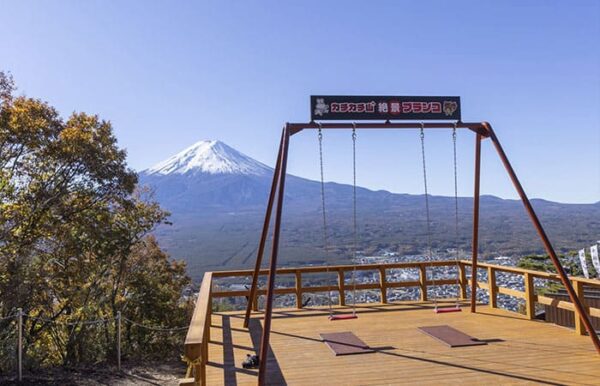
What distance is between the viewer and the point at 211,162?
591 ft

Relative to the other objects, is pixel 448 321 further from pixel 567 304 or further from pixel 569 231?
pixel 569 231

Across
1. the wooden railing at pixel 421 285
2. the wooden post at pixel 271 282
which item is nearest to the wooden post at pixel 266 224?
the wooden post at pixel 271 282

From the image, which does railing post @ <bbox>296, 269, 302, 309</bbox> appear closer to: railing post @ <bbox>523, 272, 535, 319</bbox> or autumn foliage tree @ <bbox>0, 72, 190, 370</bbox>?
railing post @ <bbox>523, 272, 535, 319</bbox>

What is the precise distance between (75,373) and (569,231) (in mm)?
73670

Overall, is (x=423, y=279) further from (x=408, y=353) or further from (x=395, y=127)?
(x=395, y=127)

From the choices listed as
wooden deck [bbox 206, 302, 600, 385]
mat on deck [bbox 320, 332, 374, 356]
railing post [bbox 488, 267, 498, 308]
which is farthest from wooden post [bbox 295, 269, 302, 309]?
railing post [bbox 488, 267, 498, 308]

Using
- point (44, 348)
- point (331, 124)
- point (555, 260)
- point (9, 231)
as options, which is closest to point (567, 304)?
point (555, 260)

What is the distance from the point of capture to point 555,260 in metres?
5.88

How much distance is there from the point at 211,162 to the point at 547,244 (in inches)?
7025

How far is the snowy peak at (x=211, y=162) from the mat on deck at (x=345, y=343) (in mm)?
152716

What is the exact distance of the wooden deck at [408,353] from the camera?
4.96 meters

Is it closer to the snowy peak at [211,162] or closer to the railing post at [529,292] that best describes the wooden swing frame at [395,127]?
the railing post at [529,292]

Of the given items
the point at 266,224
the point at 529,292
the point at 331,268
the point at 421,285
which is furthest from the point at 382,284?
the point at 266,224

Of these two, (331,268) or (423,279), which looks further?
(423,279)
